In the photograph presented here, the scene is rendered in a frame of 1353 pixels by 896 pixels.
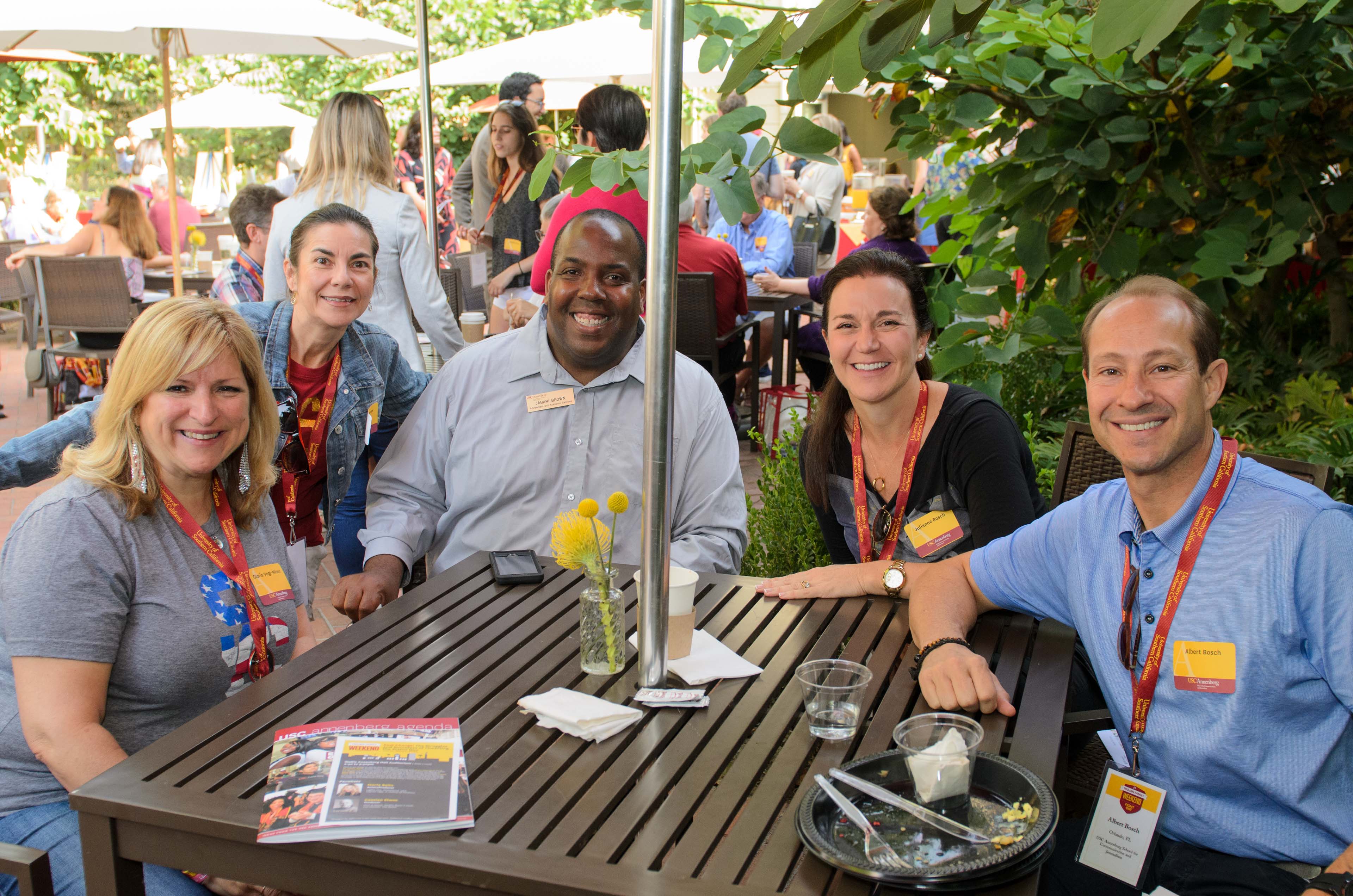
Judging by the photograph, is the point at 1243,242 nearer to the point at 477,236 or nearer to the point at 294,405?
the point at 294,405

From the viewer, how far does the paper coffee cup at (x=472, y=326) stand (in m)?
4.52

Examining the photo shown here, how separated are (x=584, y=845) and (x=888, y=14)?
1.01 metres

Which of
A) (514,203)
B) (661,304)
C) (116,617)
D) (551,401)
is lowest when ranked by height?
(116,617)

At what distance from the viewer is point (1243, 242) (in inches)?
125

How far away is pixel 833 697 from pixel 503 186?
4950 mm

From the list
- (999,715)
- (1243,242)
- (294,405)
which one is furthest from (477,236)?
(999,715)

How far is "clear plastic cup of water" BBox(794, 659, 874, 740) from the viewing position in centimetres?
164

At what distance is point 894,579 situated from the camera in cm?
220

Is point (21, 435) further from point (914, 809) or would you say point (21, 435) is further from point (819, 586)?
point (914, 809)

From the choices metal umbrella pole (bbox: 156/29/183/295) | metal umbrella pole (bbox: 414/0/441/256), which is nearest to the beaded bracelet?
metal umbrella pole (bbox: 414/0/441/256)

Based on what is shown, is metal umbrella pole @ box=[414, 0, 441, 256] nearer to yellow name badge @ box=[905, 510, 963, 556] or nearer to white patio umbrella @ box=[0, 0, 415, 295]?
Result: white patio umbrella @ box=[0, 0, 415, 295]

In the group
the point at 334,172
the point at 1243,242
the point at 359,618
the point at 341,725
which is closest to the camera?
Result: the point at 341,725

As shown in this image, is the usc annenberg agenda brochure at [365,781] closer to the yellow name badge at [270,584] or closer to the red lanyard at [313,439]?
the yellow name badge at [270,584]

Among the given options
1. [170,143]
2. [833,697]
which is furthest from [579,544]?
[170,143]
